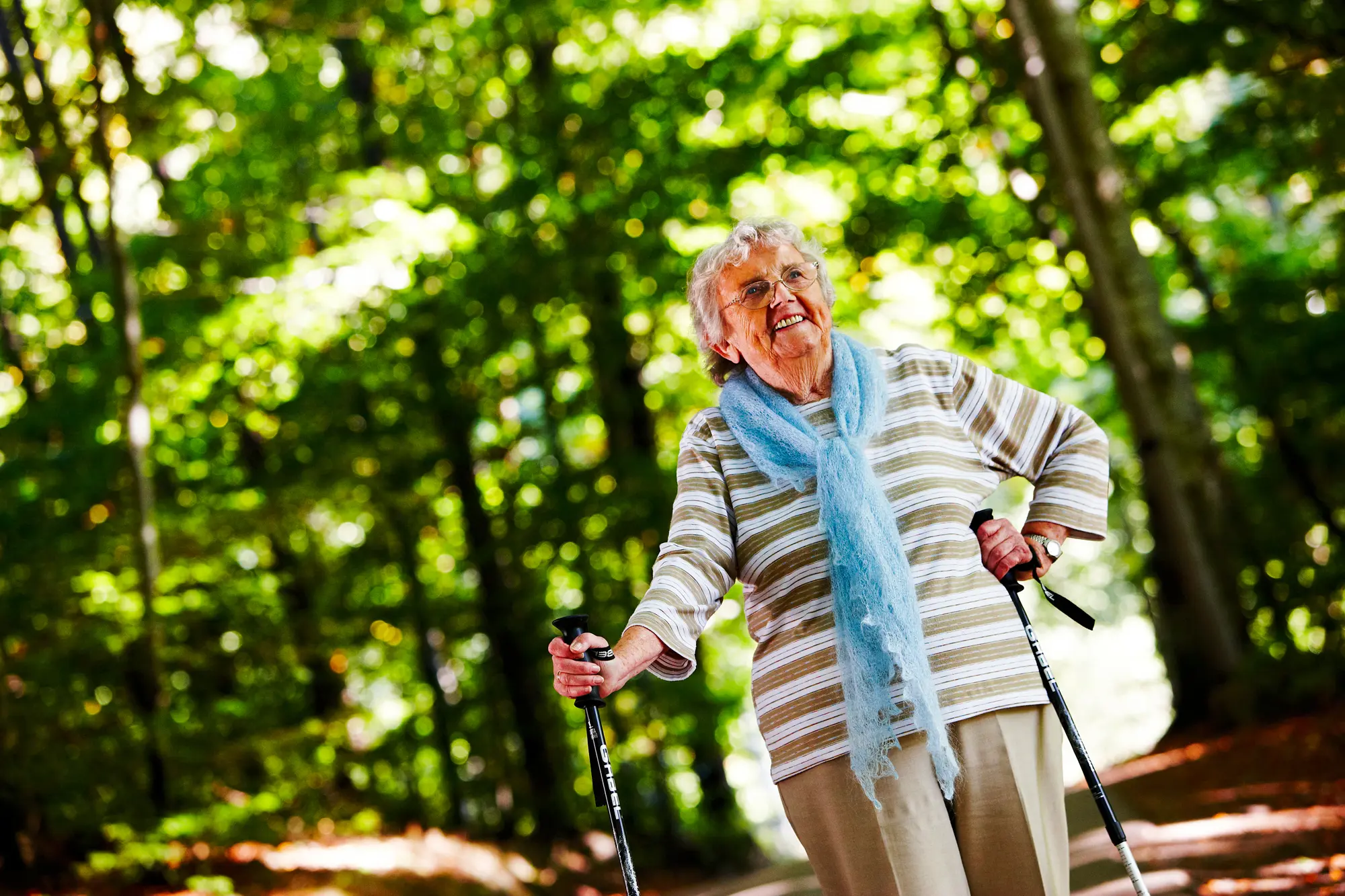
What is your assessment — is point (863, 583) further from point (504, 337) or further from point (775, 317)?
point (504, 337)

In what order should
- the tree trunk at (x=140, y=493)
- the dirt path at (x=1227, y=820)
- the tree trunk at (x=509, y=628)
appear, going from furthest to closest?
the tree trunk at (x=509, y=628) < the tree trunk at (x=140, y=493) < the dirt path at (x=1227, y=820)

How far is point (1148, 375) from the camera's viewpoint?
1037 cm

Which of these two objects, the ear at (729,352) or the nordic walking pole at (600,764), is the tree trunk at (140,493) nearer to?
the nordic walking pole at (600,764)

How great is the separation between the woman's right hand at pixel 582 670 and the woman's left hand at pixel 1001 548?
81cm

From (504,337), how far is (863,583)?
34.8 ft

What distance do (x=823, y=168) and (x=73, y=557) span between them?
754 cm

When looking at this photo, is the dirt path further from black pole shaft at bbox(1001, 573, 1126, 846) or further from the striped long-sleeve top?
the striped long-sleeve top

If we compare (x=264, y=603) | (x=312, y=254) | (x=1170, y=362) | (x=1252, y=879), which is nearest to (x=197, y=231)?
(x=312, y=254)

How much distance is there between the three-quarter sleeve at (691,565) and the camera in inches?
102

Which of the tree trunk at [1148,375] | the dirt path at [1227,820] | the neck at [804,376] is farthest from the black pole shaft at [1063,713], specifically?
the tree trunk at [1148,375]

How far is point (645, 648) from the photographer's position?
2.54 m

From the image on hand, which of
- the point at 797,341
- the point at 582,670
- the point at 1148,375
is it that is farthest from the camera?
the point at 1148,375

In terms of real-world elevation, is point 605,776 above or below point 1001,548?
below

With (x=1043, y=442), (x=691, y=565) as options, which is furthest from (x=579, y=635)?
(x=1043, y=442)
